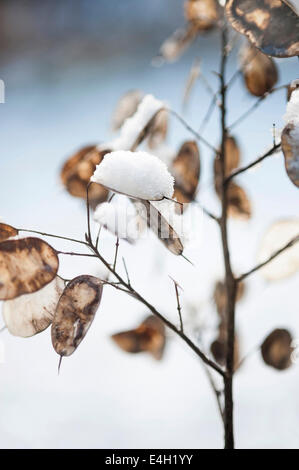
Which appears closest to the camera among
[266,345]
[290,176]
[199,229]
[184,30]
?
[290,176]

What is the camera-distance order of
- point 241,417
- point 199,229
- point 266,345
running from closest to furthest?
point 199,229 → point 266,345 → point 241,417

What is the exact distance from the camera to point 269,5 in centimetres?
35

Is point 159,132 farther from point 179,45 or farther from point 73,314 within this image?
point 73,314

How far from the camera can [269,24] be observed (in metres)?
0.35

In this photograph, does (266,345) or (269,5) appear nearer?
(269,5)

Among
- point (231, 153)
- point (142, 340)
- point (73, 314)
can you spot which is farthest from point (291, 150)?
point (142, 340)

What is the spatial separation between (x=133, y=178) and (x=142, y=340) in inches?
15.1

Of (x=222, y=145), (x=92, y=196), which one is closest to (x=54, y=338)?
(x=92, y=196)

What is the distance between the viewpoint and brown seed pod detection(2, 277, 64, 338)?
352mm

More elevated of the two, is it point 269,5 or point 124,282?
point 269,5

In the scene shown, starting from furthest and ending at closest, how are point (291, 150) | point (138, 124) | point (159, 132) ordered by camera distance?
point (159, 132) → point (138, 124) → point (291, 150)

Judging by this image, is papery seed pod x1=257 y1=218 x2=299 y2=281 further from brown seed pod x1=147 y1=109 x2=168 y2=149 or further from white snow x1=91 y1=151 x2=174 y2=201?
white snow x1=91 y1=151 x2=174 y2=201

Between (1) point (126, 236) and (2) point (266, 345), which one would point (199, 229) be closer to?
(1) point (126, 236)
